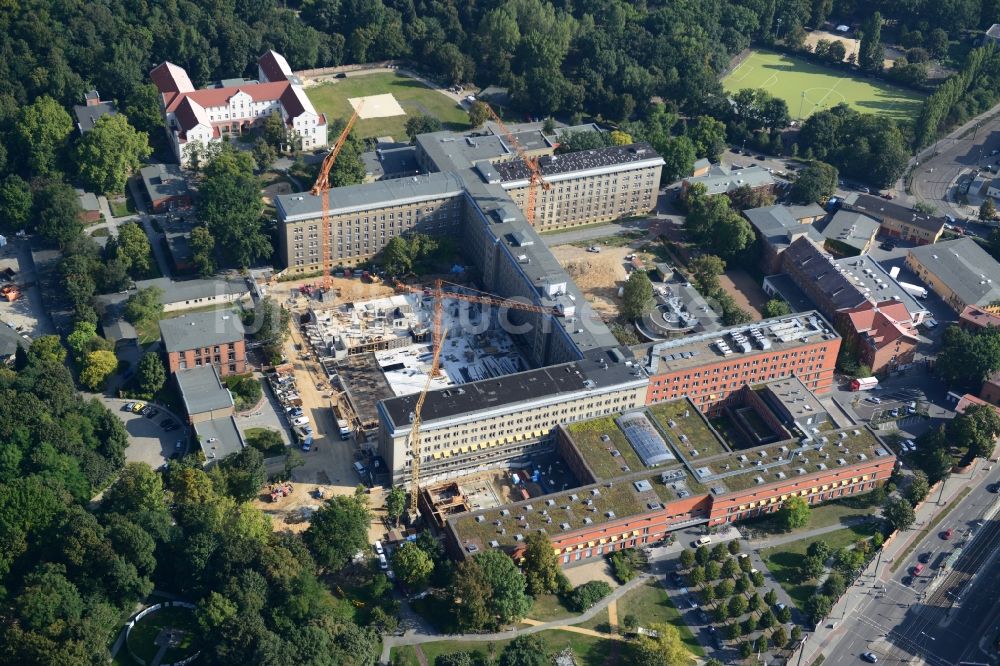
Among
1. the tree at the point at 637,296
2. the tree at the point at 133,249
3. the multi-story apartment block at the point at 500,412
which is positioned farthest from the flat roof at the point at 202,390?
the tree at the point at 637,296

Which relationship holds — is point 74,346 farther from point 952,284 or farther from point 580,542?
point 952,284

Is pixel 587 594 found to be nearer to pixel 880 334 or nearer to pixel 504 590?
pixel 504 590

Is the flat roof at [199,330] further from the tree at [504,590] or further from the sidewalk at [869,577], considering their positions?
the sidewalk at [869,577]

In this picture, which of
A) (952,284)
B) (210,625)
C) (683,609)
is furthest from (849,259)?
(210,625)

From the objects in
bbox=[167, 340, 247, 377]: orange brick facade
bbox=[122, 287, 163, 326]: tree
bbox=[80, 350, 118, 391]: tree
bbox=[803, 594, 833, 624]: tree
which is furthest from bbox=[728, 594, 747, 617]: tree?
bbox=[122, 287, 163, 326]: tree

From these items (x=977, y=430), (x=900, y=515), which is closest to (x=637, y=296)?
(x=977, y=430)

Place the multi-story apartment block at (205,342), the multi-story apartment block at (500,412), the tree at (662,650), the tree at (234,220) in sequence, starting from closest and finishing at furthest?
the tree at (662,650) → the multi-story apartment block at (500,412) → the multi-story apartment block at (205,342) → the tree at (234,220)

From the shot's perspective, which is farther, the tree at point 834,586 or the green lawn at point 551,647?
the tree at point 834,586
